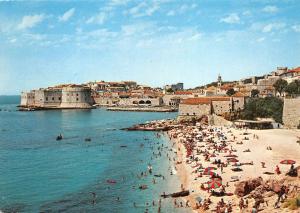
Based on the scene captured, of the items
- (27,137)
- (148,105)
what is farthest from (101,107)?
(27,137)

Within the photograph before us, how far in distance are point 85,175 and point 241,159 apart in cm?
886

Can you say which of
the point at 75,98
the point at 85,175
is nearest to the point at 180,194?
the point at 85,175

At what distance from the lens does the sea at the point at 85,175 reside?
1748 centimetres

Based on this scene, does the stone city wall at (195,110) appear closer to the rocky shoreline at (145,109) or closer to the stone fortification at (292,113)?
the stone fortification at (292,113)

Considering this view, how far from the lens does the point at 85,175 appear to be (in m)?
23.1

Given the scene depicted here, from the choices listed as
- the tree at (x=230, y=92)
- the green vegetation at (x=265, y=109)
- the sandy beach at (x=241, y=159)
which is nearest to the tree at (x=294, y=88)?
the green vegetation at (x=265, y=109)

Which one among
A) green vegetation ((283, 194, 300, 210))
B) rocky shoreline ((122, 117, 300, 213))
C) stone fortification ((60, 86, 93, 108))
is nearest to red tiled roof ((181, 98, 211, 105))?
rocky shoreline ((122, 117, 300, 213))

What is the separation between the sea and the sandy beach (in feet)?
3.39

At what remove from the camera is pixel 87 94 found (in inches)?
3957

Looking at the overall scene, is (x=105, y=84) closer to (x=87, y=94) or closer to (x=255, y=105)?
(x=87, y=94)

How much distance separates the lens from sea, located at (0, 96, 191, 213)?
17484mm

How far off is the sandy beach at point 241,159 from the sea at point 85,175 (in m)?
1.03

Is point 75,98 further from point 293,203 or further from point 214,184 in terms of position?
point 293,203

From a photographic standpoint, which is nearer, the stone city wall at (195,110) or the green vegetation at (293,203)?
the green vegetation at (293,203)
